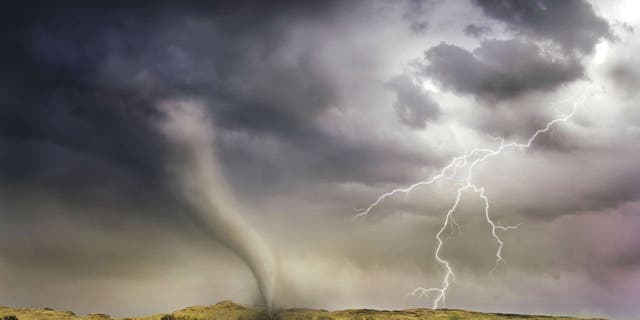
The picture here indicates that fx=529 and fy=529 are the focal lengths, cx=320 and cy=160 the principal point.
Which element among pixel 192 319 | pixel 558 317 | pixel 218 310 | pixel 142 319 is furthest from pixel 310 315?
pixel 558 317

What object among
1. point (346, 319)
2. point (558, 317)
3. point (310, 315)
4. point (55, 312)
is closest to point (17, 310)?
point (55, 312)

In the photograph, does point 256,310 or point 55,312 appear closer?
point 256,310

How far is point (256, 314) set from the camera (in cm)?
12019

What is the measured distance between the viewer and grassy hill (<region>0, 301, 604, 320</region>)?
122 meters

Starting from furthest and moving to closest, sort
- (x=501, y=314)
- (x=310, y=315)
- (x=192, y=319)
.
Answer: (x=501, y=314) → (x=310, y=315) → (x=192, y=319)

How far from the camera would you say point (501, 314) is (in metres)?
178

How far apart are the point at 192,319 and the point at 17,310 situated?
57370 mm

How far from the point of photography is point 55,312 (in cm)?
13950

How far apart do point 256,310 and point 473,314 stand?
77.8 metres

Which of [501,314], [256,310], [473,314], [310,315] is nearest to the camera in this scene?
[256,310]

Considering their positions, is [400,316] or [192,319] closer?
[192,319]

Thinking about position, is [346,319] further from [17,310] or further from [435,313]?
[17,310]

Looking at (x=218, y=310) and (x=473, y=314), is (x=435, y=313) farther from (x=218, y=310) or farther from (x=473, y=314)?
(x=218, y=310)

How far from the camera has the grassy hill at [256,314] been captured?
401ft
